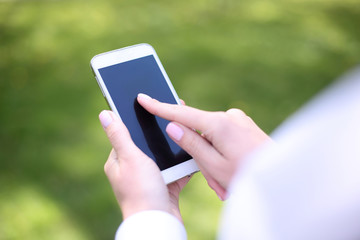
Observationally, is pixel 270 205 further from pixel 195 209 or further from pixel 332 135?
pixel 195 209

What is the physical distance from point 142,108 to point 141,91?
0.09 metres

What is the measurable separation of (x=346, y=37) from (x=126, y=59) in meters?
2.47

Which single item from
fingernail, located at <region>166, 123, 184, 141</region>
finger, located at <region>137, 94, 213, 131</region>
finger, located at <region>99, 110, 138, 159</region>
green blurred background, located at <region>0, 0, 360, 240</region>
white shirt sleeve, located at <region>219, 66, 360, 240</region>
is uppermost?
white shirt sleeve, located at <region>219, 66, 360, 240</region>

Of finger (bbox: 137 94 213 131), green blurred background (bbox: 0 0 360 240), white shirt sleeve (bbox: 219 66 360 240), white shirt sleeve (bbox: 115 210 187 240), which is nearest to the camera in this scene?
white shirt sleeve (bbox: 219 66 360 240)

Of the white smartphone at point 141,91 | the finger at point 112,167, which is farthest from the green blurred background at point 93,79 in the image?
the finger at point 112,167

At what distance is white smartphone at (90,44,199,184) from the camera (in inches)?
51.8

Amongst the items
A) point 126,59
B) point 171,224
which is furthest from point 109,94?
point 171,224

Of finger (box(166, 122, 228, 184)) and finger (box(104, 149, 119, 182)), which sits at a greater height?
finger (box(166, 122, 228, 184))

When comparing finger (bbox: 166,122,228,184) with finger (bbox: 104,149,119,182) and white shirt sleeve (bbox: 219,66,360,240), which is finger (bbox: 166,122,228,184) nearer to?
finger (bbox: 104,149,119,182)

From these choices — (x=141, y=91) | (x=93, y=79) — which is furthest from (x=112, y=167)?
(x=93, y=79)

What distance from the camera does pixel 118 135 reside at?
1.13 m

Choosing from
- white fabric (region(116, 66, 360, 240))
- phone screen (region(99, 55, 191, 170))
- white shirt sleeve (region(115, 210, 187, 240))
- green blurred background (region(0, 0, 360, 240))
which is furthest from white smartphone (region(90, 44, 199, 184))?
green blurred background (region(0, 0, 360, 240))

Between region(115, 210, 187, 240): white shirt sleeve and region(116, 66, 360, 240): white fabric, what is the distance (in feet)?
0.73

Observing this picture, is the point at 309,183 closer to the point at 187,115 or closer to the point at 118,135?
the point at 187,115
